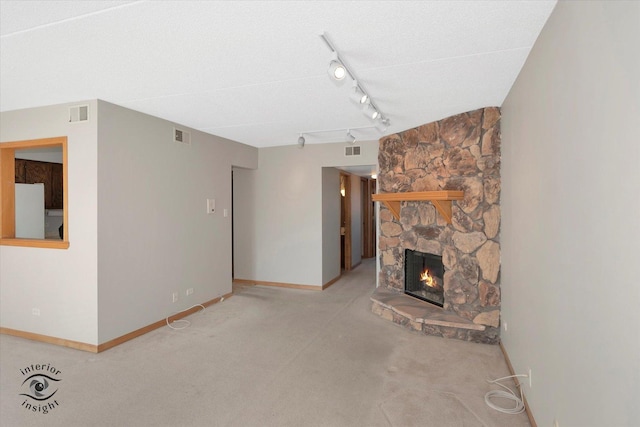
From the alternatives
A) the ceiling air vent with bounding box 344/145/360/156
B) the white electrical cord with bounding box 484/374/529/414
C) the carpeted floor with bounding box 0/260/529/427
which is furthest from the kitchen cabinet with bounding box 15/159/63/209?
the white electrical cord with bounding box 484/374/529/414

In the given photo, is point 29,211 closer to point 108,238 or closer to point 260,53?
point 108,238

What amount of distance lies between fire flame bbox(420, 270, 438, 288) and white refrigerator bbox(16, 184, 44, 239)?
492cm

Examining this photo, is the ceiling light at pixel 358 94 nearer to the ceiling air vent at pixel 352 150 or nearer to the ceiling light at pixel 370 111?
the ceiling light at pixel 370 111

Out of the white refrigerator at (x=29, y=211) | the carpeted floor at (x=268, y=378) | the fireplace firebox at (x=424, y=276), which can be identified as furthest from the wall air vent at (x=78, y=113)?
the fireplace firebox at (x=424, y=276)

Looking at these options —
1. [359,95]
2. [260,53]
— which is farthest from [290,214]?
[260,53]

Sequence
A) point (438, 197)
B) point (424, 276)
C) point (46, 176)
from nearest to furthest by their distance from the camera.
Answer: point (438, 197) < point (424, 276) < point (46, 176)

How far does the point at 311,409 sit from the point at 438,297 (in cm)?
235

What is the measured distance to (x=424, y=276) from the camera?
4.42m

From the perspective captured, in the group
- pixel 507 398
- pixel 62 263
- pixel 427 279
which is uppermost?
pixel 62 263

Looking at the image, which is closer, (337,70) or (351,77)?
(337,70)

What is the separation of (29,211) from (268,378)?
147 inches

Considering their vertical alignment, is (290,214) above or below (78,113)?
below

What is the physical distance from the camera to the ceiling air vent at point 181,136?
167 inches

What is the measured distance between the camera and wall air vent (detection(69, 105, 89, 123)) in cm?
334
